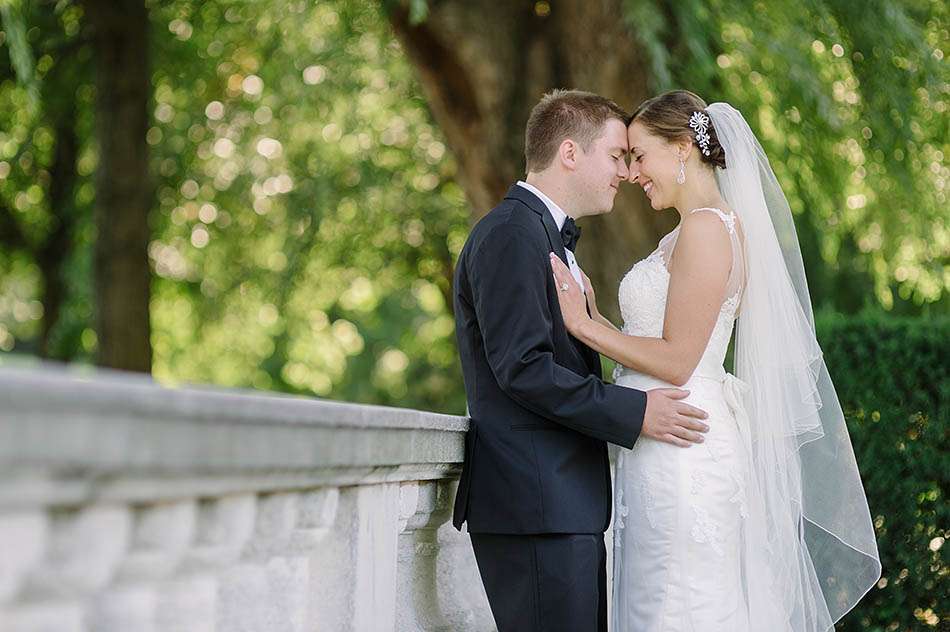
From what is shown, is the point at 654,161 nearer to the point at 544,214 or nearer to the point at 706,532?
the point at 544,214

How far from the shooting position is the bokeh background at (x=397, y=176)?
17.3 feet

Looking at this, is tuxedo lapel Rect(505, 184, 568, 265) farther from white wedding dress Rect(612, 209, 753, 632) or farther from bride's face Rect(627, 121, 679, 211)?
bride's face Rect(627, 121, 679, 211)

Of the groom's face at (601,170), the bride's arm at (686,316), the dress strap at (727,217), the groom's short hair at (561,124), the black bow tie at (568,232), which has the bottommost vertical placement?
the bride's arm at (686,316)

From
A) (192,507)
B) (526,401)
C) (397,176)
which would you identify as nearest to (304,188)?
(397,176)

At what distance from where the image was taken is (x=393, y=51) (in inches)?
390

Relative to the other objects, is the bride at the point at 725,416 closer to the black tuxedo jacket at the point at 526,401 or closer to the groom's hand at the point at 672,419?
the groom's hand at the point at 672,419

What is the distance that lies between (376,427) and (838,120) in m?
4.51

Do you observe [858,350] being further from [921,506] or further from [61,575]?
[61,575]

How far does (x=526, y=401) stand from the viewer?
10.8 feet

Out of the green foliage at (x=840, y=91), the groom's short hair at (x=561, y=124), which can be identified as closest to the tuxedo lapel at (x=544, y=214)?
the groom's short hair at (x=561, y=124)

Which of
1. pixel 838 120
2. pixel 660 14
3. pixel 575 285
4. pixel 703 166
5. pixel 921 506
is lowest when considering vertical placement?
pixel 921 506

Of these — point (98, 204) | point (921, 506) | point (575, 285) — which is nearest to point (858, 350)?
point (921, 506)

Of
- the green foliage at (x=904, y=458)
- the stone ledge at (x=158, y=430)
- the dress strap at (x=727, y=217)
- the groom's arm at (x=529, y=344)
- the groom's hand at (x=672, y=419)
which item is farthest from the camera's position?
the green foliage at (x=904, y=458)

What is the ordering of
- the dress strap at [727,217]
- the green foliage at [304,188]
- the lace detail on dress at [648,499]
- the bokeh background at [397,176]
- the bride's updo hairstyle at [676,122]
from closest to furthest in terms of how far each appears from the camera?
1. the lace detail on dress at [648,499]
2. the dress strap at [727,217]
3. the bride's updo hairstyle at [676,122]
4. the bokeh background at [397,176]
5. the green foliage at [304,188]
